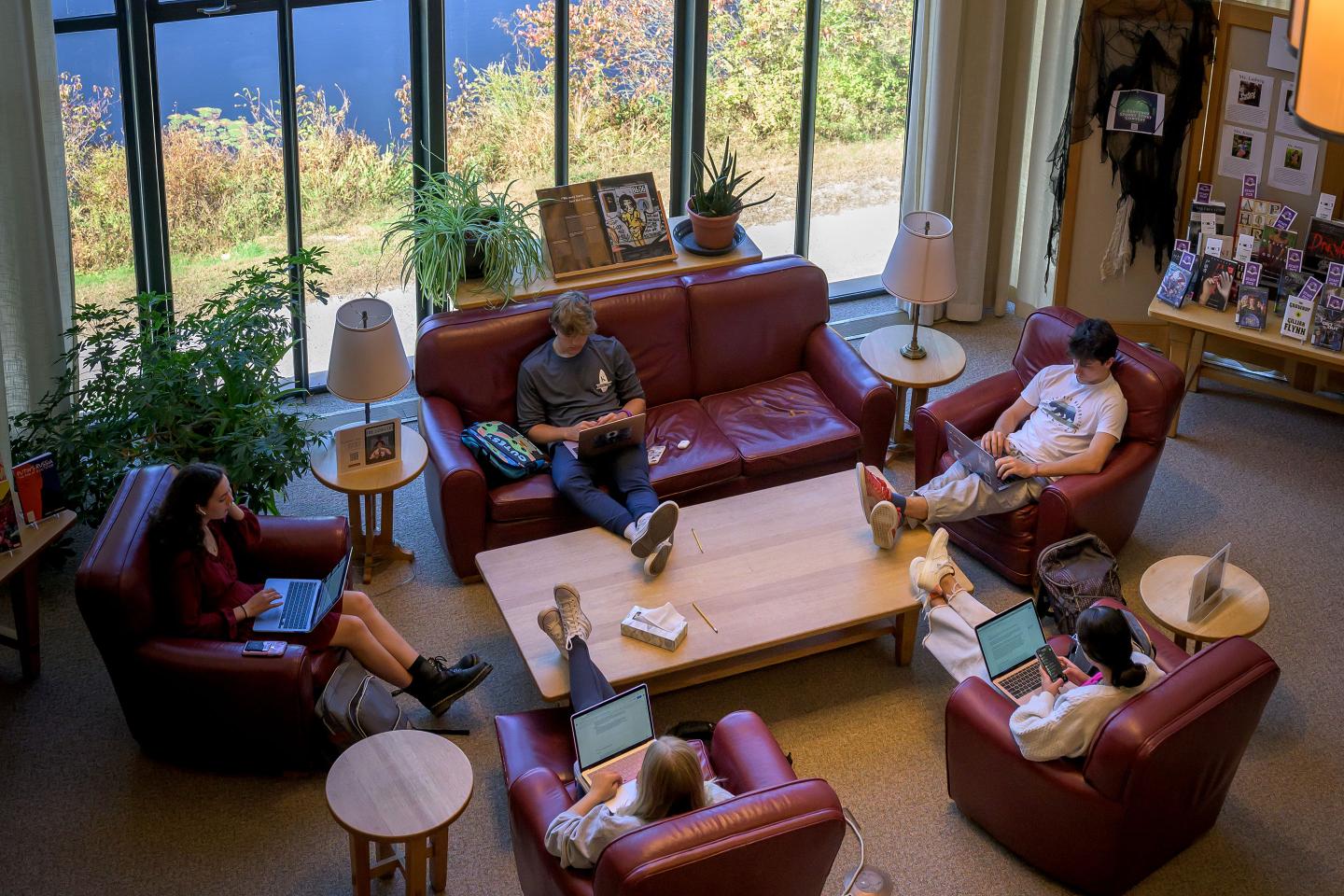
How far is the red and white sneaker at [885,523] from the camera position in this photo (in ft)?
15.3

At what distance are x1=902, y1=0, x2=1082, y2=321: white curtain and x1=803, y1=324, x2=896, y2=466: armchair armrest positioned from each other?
1470 millimetres

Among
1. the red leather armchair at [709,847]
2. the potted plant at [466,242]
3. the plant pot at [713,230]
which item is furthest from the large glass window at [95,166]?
the red leather armchair at [709,847]

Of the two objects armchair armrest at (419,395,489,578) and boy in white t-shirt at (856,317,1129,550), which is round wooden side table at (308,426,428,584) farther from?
boy in white t-shirt at (856,317,1129,550)

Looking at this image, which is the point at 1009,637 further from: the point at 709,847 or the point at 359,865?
the point at 359,865

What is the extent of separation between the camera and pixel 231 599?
14.0ft

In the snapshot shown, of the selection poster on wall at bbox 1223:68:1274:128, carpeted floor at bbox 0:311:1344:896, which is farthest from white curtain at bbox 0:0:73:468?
poster on wall at bbox 1223:68:1274:128

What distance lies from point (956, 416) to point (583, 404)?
153 centimetres

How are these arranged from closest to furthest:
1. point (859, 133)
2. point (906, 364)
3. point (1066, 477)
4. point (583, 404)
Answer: point (1066, 477)
point (583, 404)
point (906, 364)
point (859, 133)

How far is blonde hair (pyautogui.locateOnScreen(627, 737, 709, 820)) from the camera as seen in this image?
3.14m

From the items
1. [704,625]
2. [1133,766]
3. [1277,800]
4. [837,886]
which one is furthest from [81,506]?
[1277,800]

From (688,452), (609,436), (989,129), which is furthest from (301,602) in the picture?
(989,129)

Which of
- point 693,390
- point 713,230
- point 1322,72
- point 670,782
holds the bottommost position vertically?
point 670,782

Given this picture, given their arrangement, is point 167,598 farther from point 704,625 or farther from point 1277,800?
point 1277,800

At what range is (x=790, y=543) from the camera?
15.9 feet
